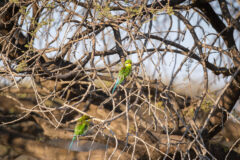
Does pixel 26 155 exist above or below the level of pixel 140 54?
below

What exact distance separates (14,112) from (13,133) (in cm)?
39

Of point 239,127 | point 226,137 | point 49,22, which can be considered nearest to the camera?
point 49,22

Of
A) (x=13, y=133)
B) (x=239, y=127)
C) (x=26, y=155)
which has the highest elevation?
(x=13, y=133)

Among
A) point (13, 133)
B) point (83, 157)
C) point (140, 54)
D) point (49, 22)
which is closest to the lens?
point (140, 54)

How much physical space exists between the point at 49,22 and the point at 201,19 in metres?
2.53

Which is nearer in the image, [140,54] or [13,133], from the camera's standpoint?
[140,54]

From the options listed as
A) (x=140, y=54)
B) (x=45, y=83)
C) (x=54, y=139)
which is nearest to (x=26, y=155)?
(x=54, y=139)

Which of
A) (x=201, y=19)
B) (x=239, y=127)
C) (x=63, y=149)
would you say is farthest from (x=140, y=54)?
(x=239, y=127)

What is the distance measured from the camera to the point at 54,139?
4.02 meters

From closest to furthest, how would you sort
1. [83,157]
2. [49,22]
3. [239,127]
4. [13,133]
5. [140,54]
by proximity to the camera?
[140,54]
[49,22]
[83,157]
[13,133]
[239,127]

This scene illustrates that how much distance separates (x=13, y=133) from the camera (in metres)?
4.11

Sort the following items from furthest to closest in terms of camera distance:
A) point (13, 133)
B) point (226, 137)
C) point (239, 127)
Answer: point (226, 137)
point (239, 127)
point (13, 133)

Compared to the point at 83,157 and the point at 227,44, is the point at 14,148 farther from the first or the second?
the point at 227,44

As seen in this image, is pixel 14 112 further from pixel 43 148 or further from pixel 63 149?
pixel 63 149
